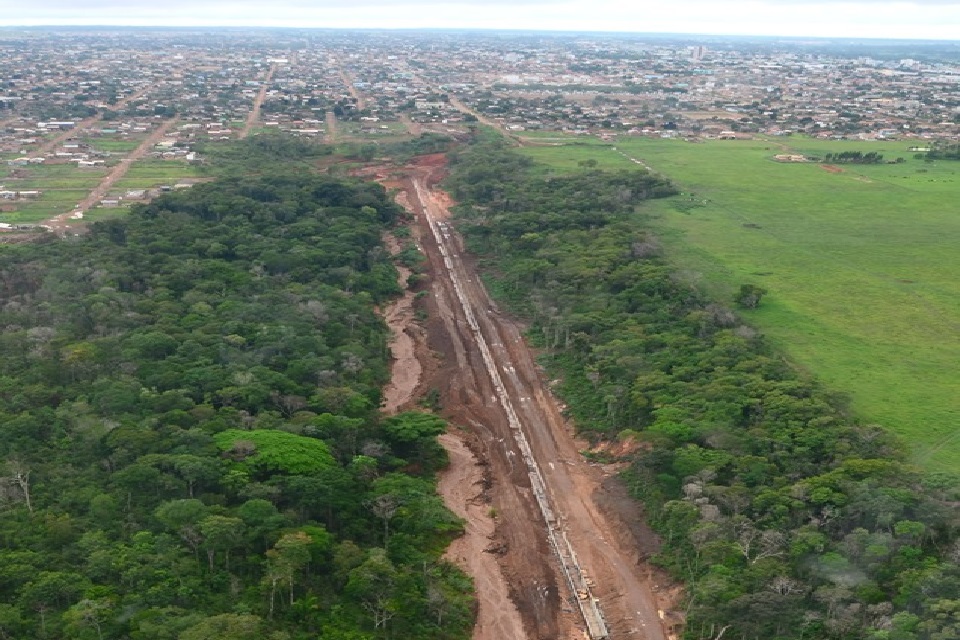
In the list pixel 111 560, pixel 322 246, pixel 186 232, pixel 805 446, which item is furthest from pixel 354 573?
pixel 186 232

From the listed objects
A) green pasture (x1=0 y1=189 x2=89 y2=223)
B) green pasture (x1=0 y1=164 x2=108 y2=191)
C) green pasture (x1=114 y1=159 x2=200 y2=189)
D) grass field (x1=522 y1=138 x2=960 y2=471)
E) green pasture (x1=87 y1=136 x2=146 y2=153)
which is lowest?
green pasture (x1=0 y1=189 x2=89 y2=223)

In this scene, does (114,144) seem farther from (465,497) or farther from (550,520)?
(550,520)

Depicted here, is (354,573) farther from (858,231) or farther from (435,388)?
(858,231)

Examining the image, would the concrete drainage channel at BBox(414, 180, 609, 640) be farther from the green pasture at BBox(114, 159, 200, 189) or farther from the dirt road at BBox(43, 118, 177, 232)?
the green pasture at BBox(114, 159, 200, 189)

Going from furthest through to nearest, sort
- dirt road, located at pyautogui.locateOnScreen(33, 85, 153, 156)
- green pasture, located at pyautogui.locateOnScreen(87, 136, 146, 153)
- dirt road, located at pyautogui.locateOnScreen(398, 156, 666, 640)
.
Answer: green pasture, located at pyautogui.locateOnScreen(87, 136, 146, 153) → dirt road, located at pyautogui.locateOnScreen(33, 85, 153, 156) → dirt road, located at pyautogui.locateOnScreen(398, 156, 666, 640)

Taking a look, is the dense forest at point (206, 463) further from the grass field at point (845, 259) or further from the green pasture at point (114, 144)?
the green pasture at point (114, 144)

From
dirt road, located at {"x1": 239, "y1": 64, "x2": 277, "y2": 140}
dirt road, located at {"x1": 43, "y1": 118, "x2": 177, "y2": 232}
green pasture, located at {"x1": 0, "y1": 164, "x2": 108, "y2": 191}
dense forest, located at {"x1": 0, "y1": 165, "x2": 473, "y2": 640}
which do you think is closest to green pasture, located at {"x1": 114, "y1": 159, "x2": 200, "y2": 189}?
dirt road, located at {"x1": 43, "y1": 118, "x2": 177, "y2": 232}
